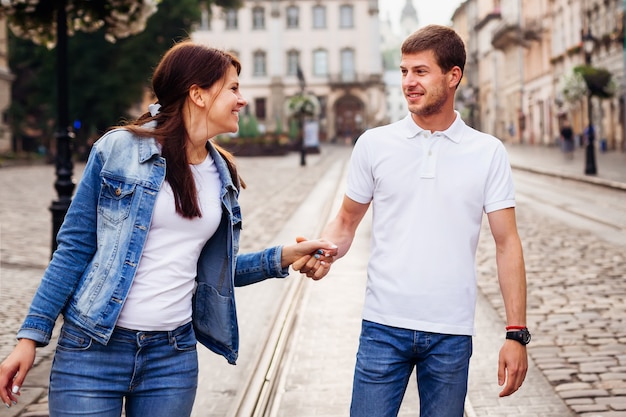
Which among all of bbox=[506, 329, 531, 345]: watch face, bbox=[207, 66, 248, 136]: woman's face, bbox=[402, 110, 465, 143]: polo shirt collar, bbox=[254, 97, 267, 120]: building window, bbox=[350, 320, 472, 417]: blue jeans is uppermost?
bbox=[254, 97, 267, 120]: building window

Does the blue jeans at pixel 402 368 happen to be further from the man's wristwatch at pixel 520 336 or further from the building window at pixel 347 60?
Answer: the building window at pixel 347 60

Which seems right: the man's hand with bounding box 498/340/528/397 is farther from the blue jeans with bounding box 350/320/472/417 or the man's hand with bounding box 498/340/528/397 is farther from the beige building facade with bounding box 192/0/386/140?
the beige building facade with bounding box 192/0/386/140

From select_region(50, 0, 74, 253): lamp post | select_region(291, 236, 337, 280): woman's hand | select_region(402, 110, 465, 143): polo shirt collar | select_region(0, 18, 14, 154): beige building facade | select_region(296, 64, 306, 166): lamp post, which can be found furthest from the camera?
select_region(0, 18, 14, 154): beige building facade

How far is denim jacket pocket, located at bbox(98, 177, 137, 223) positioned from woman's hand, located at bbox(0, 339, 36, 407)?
44 centimetres

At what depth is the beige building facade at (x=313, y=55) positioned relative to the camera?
73.1m

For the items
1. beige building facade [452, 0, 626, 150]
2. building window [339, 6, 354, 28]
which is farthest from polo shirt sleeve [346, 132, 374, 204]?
building window [339, 6, 354, 28]

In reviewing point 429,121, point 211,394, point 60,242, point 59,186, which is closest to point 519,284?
point 429,121

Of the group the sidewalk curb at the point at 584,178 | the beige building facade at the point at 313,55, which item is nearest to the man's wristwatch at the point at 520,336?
the sidewalk curb at the point at 584,178

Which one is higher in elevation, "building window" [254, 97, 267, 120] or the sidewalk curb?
"building window" [254, 97, 267, 120]

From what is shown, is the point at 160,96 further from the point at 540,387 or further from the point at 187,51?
the point at 540,387

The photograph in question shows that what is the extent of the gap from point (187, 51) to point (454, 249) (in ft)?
3.57

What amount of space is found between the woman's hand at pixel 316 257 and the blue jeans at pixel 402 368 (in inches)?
13.8

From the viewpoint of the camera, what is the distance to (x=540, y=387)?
17.0ft

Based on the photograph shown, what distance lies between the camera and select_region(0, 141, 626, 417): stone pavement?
4.91 metres
